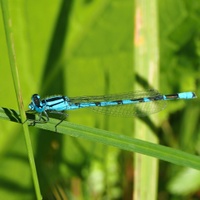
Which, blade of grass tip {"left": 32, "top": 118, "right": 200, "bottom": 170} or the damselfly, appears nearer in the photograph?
blade of grass tip {"left": 32, "top": 118, "right": 200, "bottom": 170}

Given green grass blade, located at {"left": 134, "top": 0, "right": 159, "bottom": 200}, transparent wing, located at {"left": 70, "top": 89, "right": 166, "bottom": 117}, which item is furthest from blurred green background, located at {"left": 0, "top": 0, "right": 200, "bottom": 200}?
green grass blade, located at {"left": 134, "top": 0, "right": 159, "bottom": 200}

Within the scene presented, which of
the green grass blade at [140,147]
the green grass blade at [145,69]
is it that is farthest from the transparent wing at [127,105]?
the green grass blade at [140,147]

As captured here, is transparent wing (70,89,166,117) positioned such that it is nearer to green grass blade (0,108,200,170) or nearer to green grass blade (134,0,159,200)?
green grass blade (134,0,159,200)

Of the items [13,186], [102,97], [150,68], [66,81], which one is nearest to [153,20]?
[150,68]

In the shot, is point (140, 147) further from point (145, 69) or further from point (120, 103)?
point (120, 103)

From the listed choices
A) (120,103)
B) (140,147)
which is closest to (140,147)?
(140,147)

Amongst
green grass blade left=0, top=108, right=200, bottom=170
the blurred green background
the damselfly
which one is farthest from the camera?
the blurred green background

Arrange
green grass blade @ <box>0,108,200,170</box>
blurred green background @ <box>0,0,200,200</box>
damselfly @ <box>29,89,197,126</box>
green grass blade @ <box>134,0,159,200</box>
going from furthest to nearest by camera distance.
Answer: blurred green background @ <box>0,0,200,200</box> < damselfly @ <box>29,89,197,126</box> < green grass blade @ <box>134,0,159,200</box> < green grass blade @ <box>0,108,200,170</box>

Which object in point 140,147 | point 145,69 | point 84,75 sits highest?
point 84,75
